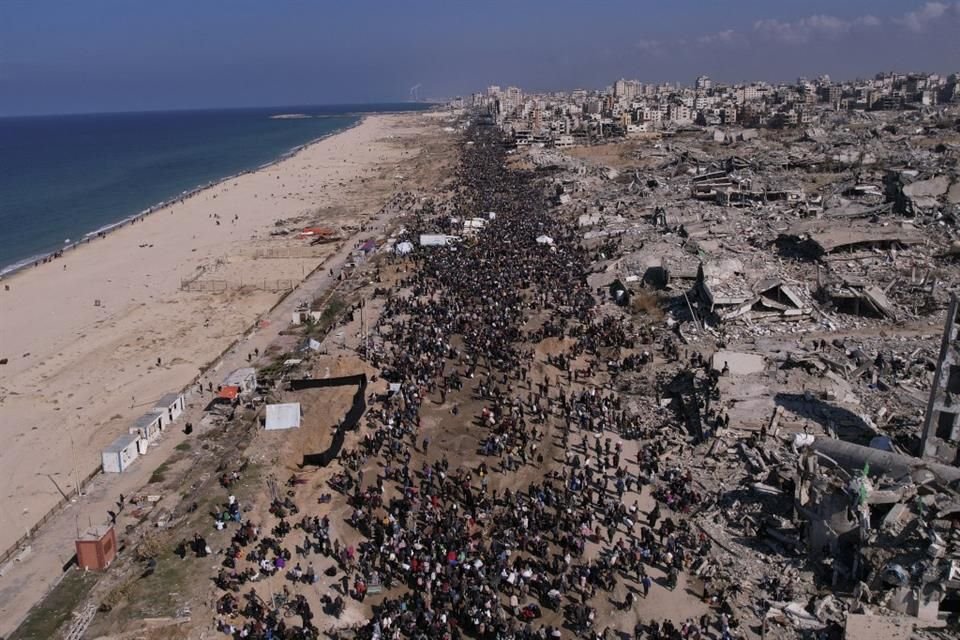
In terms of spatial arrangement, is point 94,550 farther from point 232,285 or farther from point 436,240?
point 436,240

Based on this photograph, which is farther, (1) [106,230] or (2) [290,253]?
(1) [106,230]

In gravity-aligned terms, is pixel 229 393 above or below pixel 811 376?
below

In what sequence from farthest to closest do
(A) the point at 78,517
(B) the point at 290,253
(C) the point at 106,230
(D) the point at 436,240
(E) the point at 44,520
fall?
1. (C) the point at 106,230
2. (B) the point at 290,253
3. (D) the point at 436,240
4. (A) the point at 78,517
5. (E) the point at 44,520

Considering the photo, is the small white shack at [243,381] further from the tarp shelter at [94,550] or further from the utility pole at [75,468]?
the tarp shelter at [94,550]

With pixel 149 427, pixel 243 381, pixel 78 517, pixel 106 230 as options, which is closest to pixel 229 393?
pixel 243 381

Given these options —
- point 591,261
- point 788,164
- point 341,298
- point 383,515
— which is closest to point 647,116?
point 788,164

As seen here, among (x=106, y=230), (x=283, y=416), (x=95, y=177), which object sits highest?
(x=95, y=177)
